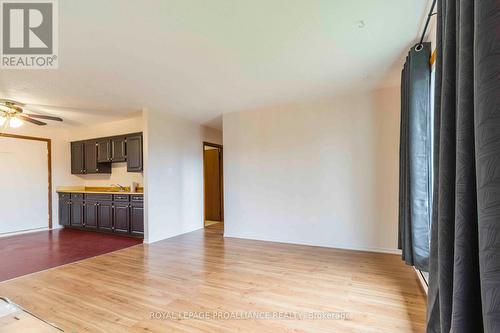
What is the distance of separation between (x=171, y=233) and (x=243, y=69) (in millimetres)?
3603

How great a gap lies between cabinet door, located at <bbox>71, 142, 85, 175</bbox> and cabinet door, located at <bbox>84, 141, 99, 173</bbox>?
14 cm

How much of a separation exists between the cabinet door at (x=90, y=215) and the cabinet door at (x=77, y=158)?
1025 millimetres

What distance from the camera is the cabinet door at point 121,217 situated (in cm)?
515

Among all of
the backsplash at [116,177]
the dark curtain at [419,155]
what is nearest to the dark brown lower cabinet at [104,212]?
the backsplash at [116,177]

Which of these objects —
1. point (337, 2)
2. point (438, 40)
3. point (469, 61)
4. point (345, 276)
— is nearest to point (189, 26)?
point (337, 2)

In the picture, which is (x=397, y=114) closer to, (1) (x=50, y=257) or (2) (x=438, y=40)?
(2) (x=438, y=40)

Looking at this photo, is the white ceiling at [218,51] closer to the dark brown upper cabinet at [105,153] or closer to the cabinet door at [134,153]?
the cabinet door at [134,153]

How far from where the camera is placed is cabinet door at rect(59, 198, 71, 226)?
6129 millimetres

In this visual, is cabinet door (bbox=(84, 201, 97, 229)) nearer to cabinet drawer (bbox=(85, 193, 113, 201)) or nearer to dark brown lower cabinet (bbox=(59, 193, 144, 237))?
dark brown lower cabinet (bbox=(59, 193, 144, 237))

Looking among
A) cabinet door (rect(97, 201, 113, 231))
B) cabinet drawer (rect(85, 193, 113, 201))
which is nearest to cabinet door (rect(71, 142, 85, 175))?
cabinet drawer (rect(85, 193, 113, 201))

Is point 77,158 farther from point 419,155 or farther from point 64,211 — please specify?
point 419,155

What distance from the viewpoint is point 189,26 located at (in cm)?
218

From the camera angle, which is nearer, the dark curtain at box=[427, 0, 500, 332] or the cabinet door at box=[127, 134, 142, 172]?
the dark curtain at box=[427, 0, 500, 332]

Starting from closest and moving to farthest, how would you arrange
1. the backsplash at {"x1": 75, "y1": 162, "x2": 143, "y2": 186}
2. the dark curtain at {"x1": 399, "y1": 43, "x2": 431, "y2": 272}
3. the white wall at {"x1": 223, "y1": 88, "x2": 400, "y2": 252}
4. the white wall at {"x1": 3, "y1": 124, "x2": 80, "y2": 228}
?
1. the dark curtain at {"x1": 399, "y1": 43, "x2": 431, "y2": 272}
2. the white wall at {"x1": 223, "y1": 88, "x2": 400, "y2": 252}
3. the backsplash at {"x1": 75, "y1": 162, "x2": 143, "y2": 186}
4. the white wall at {"x1": 3, "y1": 124, "x2": 80, "y2": 228}
